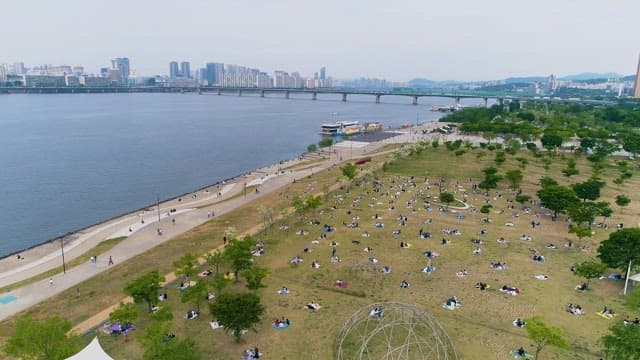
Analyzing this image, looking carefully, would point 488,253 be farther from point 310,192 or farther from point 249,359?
point 310,192

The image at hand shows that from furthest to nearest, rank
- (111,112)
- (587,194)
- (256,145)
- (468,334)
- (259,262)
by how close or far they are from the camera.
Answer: (111,112) → (256,145) → (587,194) → (259,262) → (468,334)

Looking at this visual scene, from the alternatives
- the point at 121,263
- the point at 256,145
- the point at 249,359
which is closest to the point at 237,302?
the point at 249,359

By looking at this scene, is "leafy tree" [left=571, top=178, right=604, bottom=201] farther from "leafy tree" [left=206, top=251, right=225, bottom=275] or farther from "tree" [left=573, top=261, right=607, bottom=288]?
"leafy tree" [left=206, top=251, right=225, bottom=275]

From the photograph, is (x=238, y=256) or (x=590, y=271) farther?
(x=238, y=256)

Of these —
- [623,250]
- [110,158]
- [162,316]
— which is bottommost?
[110,158]

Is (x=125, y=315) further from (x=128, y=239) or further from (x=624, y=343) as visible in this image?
(x=624, y=343)

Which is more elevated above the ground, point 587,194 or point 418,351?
point 587,194

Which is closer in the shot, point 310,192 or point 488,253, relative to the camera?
point 488,253

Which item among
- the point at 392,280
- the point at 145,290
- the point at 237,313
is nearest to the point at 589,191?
the point at 392,280
